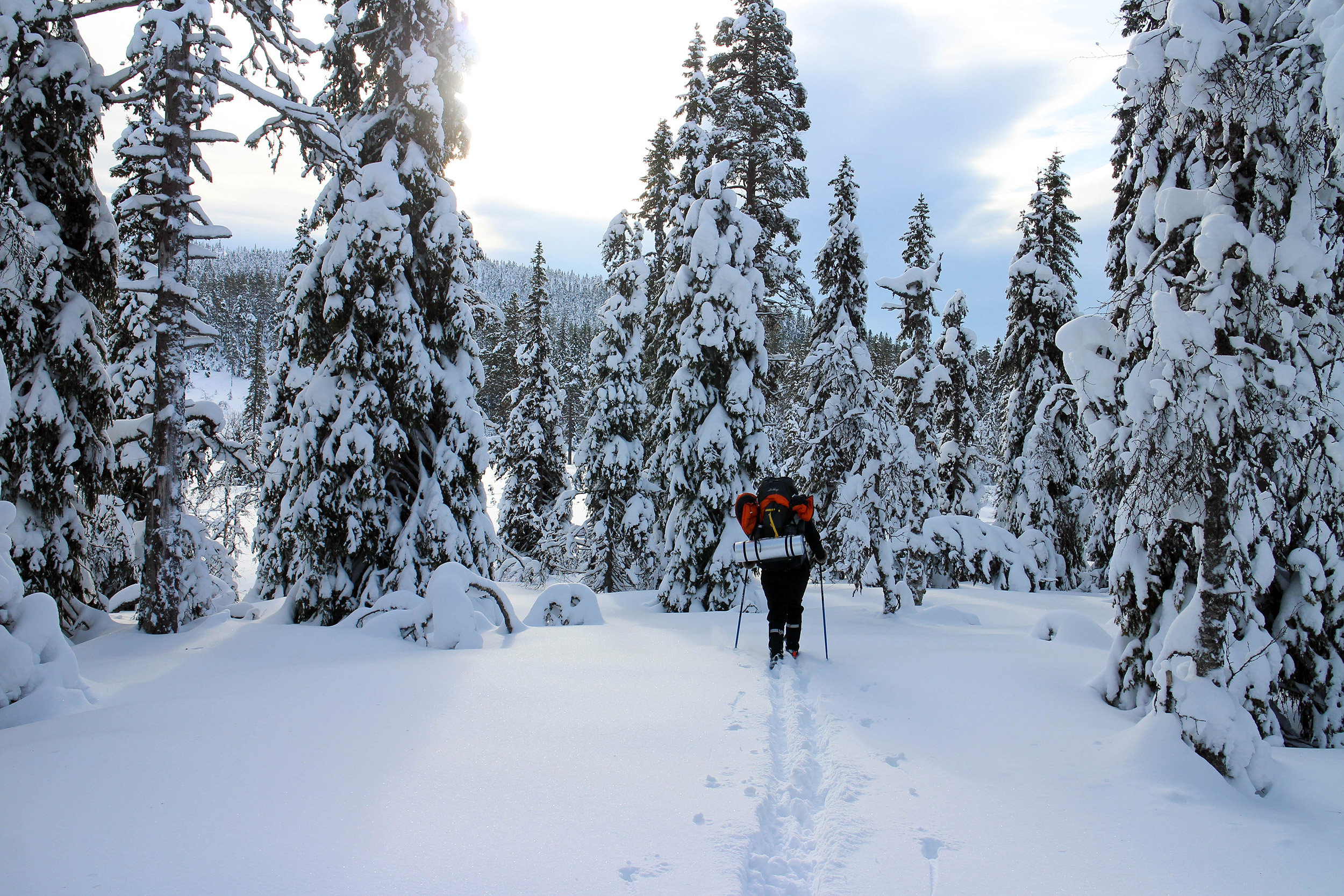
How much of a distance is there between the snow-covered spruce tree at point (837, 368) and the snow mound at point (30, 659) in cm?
1166

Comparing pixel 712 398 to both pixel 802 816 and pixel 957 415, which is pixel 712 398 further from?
pixel 957 415

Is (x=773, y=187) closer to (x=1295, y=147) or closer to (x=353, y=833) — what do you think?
(x=1295, y=147)

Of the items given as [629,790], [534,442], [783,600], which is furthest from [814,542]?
Answer: [534,442]

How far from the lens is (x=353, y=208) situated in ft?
36.1

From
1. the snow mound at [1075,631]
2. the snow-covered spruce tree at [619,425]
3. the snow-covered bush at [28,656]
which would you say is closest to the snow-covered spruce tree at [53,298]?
the snow-covered bush at [28,656]

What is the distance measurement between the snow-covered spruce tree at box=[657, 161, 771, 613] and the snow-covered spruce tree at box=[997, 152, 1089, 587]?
1181 cm

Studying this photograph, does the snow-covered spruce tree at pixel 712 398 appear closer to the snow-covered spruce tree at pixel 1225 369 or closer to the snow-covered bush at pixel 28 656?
the snow-covered spruce tree at pixel 1225 369

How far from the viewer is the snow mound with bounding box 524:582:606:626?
10281 mm

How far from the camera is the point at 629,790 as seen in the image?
4066mm

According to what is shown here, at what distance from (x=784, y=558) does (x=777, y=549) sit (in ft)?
0.44

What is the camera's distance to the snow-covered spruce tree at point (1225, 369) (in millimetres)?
4938

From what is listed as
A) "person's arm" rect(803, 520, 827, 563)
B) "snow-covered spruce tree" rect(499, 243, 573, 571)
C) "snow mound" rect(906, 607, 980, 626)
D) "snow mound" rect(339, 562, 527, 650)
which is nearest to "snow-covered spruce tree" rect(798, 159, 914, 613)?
"snow mound" rect(906, 607, 980, 626)

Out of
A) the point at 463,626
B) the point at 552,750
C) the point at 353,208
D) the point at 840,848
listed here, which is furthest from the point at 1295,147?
the point at 353,208

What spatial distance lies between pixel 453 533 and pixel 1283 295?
36.4 feet
